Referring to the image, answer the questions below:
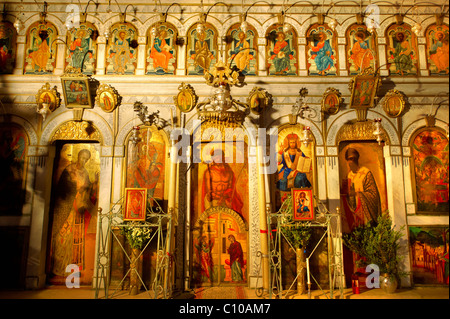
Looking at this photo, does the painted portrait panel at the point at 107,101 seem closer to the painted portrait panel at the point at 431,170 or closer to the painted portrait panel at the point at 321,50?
the painted portrait panel at the point at 321,50

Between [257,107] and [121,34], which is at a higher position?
[121,34]

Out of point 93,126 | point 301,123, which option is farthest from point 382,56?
point 93,126

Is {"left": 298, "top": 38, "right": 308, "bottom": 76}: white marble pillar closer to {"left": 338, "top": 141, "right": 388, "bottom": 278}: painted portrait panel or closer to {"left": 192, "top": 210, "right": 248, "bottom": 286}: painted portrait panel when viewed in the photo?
{"left": 338, "top": 141, "right": 388, "bottom": 278}: painted portrait panel

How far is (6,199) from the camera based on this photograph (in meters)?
9.45

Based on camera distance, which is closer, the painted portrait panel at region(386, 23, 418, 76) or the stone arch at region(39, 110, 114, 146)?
the stone arch at region(39, 110, 114, 146)

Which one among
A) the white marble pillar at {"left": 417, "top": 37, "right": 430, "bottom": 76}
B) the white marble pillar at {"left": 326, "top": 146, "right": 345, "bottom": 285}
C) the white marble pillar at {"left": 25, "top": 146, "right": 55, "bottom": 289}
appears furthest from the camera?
the white marble pillar at {"left": 417, "top": 37, "right": 430, "bottom": 76}

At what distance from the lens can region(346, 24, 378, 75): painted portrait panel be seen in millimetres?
10039

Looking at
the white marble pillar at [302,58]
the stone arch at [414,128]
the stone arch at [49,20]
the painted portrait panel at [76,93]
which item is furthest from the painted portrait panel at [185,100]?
the stone arch at [414,128]

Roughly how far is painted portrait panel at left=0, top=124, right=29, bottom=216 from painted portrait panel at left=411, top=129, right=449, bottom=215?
10.3 m

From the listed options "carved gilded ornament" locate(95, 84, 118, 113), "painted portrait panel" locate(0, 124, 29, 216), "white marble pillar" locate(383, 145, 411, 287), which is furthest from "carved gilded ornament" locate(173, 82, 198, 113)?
"white marble pillar" locate(383, 145, 411, 287)

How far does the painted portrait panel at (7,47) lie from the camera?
392 inches

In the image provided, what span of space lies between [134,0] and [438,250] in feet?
34.5
